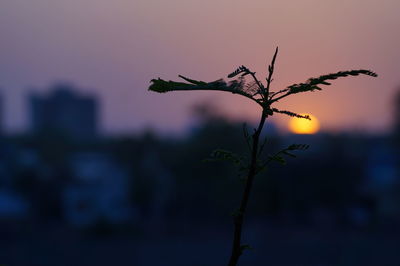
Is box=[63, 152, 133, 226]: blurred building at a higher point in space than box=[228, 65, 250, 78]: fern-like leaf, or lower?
lower

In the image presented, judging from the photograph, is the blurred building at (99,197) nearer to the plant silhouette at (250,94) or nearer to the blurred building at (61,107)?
the blurred building at (61,107)

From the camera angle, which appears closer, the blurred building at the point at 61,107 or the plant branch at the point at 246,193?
the plant branch at the point at 246,193

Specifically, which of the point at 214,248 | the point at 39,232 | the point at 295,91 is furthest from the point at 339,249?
the point at 295,91

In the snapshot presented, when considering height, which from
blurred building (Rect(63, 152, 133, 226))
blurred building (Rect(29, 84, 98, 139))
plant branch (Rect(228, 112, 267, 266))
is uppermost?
blurred building (Rect(29, 84, 98, 139))

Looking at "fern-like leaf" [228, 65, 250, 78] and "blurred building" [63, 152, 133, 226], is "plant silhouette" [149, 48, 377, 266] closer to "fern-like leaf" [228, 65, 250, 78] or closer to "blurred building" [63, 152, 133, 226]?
"fern-like leaf" [228, 65, 250, 78]

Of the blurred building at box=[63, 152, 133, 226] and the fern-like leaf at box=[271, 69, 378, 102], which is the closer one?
the fern-like leaf at box=[271, 69, 378, 102]

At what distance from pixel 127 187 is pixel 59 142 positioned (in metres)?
7.16

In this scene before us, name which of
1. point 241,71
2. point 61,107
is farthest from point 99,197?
point 241,71

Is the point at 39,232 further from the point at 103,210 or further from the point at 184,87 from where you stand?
the point at 184,87

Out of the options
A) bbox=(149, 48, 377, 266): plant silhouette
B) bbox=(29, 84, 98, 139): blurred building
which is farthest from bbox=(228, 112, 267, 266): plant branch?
bbox=(29, 84, 98, 139): blurred building

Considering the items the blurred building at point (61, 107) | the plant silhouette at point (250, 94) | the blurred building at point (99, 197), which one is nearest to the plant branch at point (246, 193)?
the plant silhouette at point (250, 94)

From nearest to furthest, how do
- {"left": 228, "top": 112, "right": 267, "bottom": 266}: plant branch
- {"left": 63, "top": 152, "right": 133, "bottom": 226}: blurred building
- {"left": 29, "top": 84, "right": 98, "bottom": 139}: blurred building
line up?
{"left": 228, "top": 112, "right": 267, "bottom": 266}: plant branch
{"left": 63, "top": 152, "right": 133, "bottom": 226}: blurred building
{"left": 29, "top": 84, "right": 98, "bottom": 139}: blurred building

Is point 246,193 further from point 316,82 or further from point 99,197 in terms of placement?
point 99,197

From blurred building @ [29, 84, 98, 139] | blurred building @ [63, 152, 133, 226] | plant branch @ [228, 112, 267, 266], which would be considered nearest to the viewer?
plant branch @ [228, 112, 267, 266]
